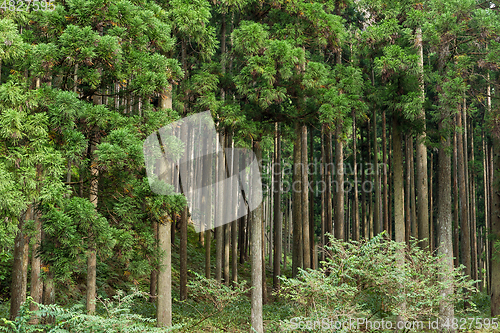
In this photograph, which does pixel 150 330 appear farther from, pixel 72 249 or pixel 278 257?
pixel 278 257

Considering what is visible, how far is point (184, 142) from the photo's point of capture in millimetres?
10055

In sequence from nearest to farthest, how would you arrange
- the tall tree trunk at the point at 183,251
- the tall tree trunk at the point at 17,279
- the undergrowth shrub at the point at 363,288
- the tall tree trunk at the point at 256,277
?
1. the undergrowth shrub at the point at 363,288
2. the tall tree trunk at the point at 17,279
3. the tall tree trunk at the point at 256,277
4. the tall tree trunk at the point at 183,251

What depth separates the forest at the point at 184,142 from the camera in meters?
6.59

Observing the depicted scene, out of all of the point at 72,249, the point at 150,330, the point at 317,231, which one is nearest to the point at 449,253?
the point at 150,330

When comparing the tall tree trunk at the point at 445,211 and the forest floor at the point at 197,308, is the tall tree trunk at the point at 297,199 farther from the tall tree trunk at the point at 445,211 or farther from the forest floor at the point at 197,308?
the tall tree trunk at the point at 445,211

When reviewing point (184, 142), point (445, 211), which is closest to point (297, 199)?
point (445, 211)

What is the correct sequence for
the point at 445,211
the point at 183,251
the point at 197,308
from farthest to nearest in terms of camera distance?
the point at 197,308 → the point at 183,251 → the point at 445,211

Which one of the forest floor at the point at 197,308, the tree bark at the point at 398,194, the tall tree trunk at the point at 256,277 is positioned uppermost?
the tree bark at the point at 398,194

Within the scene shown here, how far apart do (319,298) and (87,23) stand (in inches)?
247

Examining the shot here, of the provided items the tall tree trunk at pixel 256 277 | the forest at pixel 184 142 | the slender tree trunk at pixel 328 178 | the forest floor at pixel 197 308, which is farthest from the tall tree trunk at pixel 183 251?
the slender tree trunk at pixel 328 178

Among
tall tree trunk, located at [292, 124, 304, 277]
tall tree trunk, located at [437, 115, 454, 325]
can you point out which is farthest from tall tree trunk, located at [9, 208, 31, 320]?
tall tree trunk, located at [437, 115, 454, 325]

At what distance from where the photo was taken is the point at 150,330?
601 cm

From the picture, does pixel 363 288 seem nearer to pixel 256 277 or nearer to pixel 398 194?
pixel 256 277

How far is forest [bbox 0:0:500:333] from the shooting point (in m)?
6.59
